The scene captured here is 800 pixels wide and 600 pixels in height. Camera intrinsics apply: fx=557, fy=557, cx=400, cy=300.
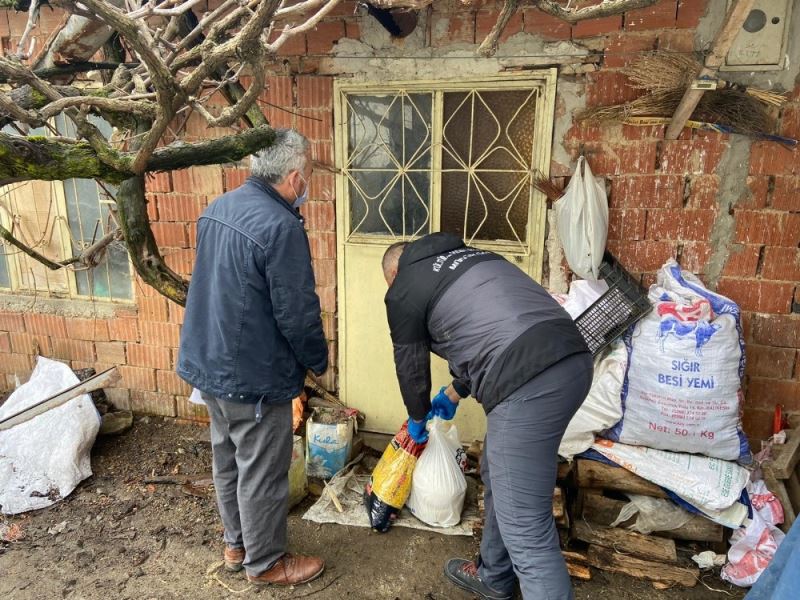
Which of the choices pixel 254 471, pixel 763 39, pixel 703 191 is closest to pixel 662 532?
pixel 703 191

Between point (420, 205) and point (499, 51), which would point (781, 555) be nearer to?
point (420, 205)

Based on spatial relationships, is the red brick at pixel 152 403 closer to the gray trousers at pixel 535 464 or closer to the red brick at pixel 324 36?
the red brick at pixel 324 36

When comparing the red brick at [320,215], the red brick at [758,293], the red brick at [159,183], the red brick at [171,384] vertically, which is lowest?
the red brick at [171,384]

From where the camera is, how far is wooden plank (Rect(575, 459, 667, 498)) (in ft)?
9.66

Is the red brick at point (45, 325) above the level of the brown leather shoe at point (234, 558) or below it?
above

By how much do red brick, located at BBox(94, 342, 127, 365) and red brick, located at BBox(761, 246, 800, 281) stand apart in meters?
4.46

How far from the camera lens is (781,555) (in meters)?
2.06

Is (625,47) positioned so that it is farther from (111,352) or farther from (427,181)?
(111,352)

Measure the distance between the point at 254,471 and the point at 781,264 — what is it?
3.02m

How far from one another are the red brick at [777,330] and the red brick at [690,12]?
1.66 metres

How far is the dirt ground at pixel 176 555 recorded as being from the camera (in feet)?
9.21

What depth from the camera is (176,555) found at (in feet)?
10.0

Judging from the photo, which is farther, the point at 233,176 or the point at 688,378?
the point at 233,176

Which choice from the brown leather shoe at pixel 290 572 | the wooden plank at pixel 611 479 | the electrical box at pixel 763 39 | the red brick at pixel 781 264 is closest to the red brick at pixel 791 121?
the electrical box at pixel 763 39
